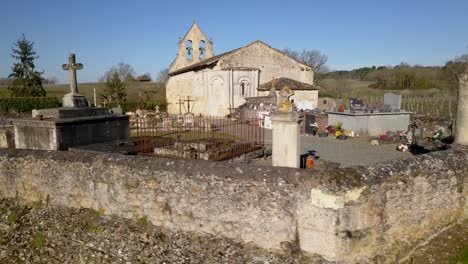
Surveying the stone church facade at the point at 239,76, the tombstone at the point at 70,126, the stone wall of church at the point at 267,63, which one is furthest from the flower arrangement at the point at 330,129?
the stone wall of church at the point at 267,63

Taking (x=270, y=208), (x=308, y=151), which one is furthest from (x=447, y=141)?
(x=270, y=208)

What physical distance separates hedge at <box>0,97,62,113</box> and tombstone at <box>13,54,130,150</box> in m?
24.9

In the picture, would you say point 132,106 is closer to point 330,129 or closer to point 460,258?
point 330,129

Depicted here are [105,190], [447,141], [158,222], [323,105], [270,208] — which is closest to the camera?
[270,208]

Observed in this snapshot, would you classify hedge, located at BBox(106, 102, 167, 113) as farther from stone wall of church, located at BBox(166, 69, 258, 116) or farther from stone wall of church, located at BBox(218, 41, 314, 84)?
stone wall of church, located at BBox(218, 41, 314, 84)

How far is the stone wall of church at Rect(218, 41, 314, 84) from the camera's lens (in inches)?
1200

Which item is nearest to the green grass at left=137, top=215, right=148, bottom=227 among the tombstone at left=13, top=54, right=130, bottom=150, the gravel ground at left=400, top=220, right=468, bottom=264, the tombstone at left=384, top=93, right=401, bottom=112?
the gravel ground at left=400, top=220, right=468, bottom=264

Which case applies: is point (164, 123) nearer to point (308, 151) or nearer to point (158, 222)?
point (308, 151)

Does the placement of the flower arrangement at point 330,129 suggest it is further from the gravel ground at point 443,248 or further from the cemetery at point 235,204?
the gravel ground at point 443,248

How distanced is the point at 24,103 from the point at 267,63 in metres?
23.4

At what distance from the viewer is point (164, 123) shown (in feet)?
75.0

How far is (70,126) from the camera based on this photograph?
8.95 metres

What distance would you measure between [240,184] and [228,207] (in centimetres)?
42

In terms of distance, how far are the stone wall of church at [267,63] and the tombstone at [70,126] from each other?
66.4 ft
